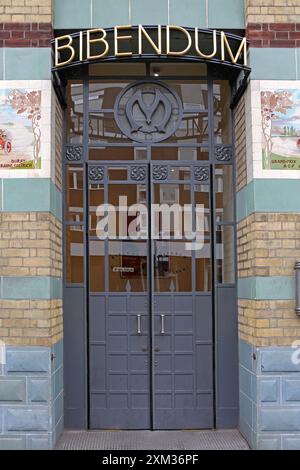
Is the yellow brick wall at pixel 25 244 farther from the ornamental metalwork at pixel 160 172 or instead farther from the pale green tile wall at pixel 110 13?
the pale green tile wall at pixel 110 13

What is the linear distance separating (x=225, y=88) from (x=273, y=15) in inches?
40.8

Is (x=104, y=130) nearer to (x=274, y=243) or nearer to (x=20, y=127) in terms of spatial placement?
(x=20, y=127)

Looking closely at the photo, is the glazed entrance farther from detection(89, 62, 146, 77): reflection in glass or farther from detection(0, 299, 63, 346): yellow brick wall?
detection(0, 299, 63, 346): yellow brick wall

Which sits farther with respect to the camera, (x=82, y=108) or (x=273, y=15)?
(x=82, y=108)

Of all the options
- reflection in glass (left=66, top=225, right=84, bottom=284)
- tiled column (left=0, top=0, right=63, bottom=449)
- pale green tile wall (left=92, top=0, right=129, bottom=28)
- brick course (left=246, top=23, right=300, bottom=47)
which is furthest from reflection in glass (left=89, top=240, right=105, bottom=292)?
brick course (left=246, top=23, right=300, bottom=47)

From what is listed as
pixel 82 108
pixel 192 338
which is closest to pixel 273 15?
pixel 82 108

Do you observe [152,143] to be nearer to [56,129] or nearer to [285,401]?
[56,129]

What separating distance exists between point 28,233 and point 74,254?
0.84 metres

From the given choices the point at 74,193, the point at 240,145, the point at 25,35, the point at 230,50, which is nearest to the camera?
the point at 230,50

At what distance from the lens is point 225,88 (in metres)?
6.96

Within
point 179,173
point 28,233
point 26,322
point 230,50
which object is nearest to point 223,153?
point 179,173

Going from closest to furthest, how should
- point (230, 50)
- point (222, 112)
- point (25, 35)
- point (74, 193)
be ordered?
1. point (230, 50)
2. point (25, 35)
3. point (74, 193)
4. point (222, 112)

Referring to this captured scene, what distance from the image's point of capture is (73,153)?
6809 mm

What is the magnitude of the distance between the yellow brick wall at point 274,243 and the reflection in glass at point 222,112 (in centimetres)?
128
